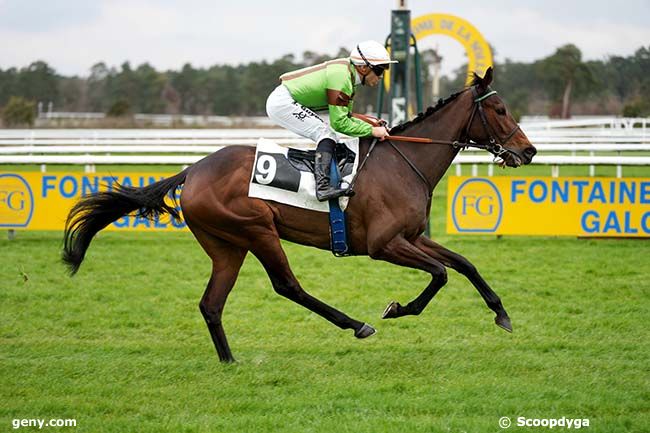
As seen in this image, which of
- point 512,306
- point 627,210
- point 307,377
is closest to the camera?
point 307,377

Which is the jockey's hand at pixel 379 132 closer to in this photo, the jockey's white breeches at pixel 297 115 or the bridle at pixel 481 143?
the bridle at pixel 481 143

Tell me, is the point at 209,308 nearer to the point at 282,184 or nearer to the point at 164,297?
the point at 282,184

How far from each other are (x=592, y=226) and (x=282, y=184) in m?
6.43

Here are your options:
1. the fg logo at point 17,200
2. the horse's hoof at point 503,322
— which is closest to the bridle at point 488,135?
the horse's hoof at point 503,322

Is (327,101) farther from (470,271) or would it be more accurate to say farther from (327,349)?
(327,349)

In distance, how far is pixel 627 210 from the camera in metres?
11.3

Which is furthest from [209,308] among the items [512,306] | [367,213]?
[512,306]

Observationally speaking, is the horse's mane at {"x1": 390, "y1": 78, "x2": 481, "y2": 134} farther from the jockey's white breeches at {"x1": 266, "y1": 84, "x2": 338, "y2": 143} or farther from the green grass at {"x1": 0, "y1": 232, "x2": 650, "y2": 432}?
the green grass at {"x1": 0, "y1": 232, "x2": 650, "y2": 432}

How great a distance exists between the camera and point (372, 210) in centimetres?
625

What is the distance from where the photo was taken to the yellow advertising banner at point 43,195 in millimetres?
11984

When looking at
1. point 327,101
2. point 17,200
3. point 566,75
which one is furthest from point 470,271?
point 566,75

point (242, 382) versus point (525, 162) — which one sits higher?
point (525, 162)

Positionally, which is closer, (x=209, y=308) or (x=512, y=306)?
(x=209, y=308)

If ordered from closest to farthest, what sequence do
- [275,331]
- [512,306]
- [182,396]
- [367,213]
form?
[182,396], [367,213], [275,331], [512,306]
